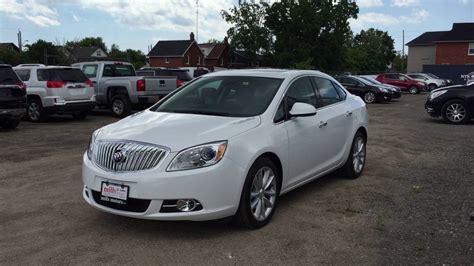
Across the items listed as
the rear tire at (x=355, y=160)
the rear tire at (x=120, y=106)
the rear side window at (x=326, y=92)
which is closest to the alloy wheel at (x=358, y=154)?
the rear tire at (x=355, y=160)

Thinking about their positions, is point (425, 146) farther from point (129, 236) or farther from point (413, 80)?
point (413, 80)

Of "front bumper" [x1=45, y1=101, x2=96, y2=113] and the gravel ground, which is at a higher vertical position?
"front bumper" [x1=45, y1=101, x2=96, y2=113]

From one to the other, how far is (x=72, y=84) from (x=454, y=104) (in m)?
11.3

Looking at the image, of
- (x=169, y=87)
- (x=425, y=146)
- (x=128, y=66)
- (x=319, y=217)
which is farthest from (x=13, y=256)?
(x=128, y=66)

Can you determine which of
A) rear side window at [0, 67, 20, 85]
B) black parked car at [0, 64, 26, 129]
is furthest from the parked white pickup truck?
rear side window at [0, 67, 20, 85]

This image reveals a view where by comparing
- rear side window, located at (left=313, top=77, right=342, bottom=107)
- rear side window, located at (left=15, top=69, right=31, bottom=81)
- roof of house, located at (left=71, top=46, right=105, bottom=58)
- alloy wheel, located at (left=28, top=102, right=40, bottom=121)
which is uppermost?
roof of house, located at (left=71, top=46, right=105, bottom=58)

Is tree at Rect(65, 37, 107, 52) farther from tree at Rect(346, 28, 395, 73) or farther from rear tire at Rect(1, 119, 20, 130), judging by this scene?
rear tire at Rect(1, 119, 20, 130)

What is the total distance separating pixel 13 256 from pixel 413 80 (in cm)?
3499

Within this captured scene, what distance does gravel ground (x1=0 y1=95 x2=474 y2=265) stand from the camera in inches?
167

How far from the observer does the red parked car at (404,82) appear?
35.1 metres

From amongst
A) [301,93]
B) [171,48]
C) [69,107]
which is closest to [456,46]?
[171,48]

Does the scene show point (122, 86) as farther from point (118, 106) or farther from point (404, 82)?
point (404, 82)

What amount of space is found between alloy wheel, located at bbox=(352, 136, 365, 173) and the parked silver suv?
941 centimetres

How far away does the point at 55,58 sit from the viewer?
5784cm
